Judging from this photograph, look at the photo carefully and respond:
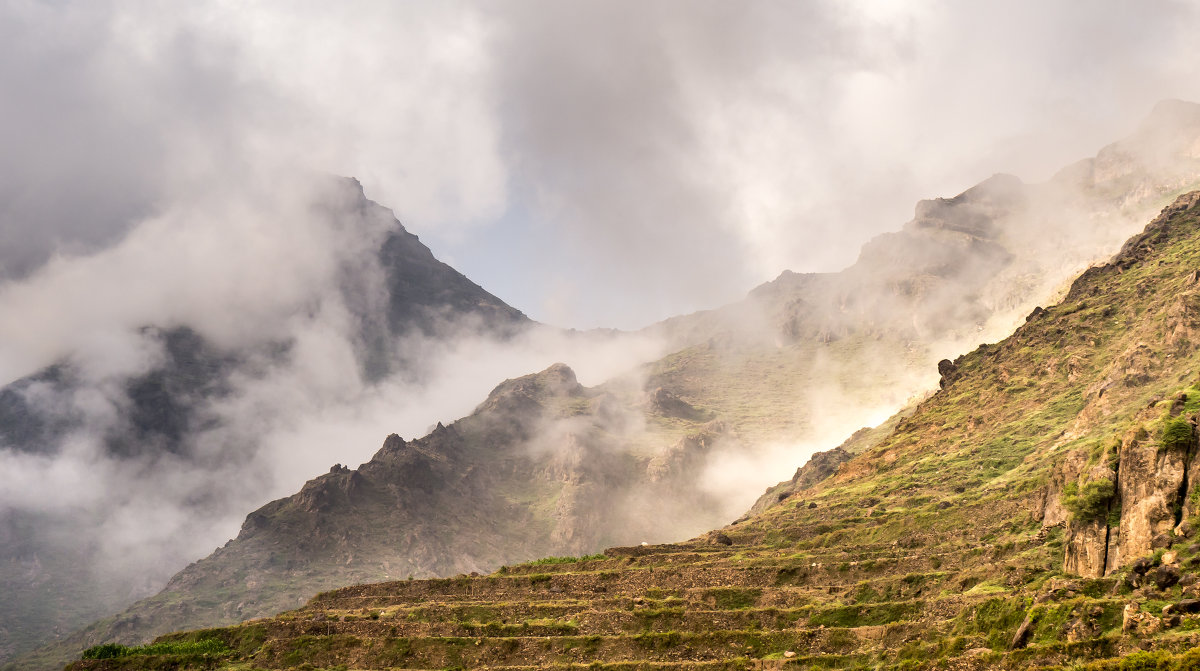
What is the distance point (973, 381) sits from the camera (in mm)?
135000

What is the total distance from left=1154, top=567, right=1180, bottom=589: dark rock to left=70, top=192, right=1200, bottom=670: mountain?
0.07m

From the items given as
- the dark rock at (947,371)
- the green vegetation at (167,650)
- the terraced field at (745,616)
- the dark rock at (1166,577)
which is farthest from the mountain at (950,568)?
the dark rock at (947,371)

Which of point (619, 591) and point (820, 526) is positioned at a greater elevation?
point (820, 526)

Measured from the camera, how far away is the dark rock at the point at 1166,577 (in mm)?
33438

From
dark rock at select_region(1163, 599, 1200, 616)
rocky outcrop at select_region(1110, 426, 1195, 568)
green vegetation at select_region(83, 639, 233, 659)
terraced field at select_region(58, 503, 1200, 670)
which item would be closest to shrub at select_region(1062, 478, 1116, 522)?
rocky outcrop at select_region(1110, 426, 1195, 568)

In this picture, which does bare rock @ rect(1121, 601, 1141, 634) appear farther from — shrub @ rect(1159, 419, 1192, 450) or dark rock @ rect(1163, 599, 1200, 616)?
shrub @ rect(1159, 419, 1192, 450)

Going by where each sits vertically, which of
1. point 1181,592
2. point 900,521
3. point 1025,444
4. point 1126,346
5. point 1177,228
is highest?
point 1177,228

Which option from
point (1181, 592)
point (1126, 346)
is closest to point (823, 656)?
point (1181, 592)

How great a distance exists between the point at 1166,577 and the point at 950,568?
31357mm

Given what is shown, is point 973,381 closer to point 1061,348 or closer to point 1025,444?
point 1061,348

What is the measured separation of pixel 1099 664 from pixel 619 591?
57297mm

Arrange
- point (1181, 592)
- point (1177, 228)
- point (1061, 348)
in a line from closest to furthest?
point (1181, 592) → point (1061, 348) → point (1177, 228)

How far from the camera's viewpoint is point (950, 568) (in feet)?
209

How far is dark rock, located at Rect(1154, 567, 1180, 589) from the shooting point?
110 ft
